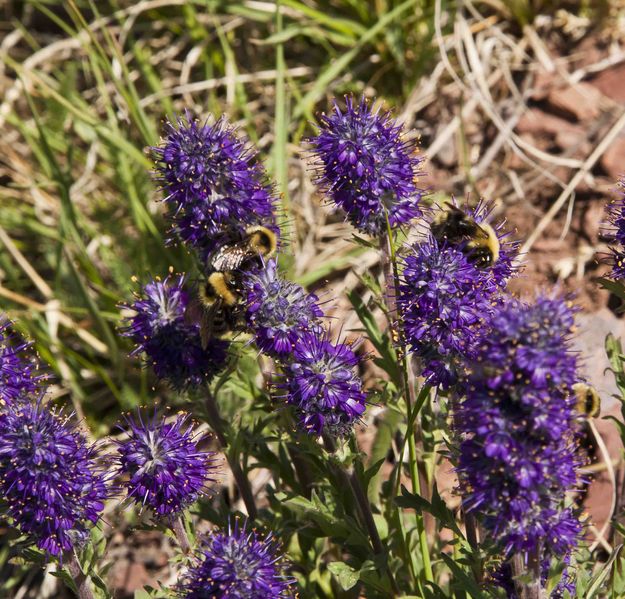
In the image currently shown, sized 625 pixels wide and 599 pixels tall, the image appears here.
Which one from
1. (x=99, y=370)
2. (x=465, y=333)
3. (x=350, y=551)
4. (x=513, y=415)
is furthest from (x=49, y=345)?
(x=513, y=415)

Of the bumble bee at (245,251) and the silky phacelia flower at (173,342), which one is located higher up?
the bumble bee at (245,251)

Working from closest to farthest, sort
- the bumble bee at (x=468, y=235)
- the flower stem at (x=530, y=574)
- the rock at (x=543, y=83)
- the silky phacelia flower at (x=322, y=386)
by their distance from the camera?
1. the flower stem at (x=530, y=574)
2. the silky phacelia flower at (x=322, y=386)
3. the bumble bee at (x=468, y=235)
4. the rock at (x=543, y=83)

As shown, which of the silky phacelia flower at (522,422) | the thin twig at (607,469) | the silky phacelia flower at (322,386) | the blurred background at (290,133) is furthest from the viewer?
the blurred background at (290,133)

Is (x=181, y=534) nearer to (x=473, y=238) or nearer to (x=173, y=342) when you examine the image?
(x=173, y=342)

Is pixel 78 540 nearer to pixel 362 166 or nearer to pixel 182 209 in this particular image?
pixel 182 209

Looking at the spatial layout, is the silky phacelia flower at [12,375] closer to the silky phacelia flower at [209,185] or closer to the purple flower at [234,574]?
the silky phacelia flower at [209,185]

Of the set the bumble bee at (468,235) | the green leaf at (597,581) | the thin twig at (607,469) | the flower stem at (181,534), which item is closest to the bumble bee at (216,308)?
the flower stem at (181,534)
